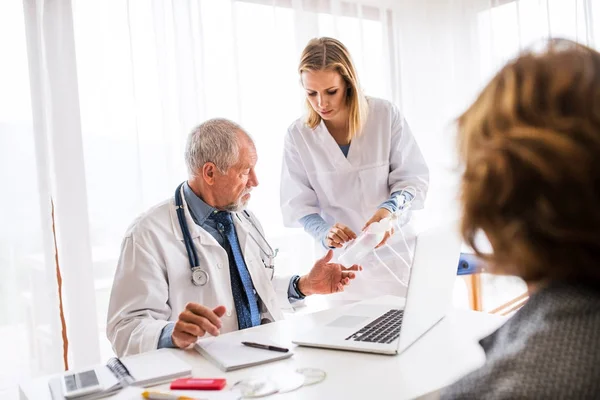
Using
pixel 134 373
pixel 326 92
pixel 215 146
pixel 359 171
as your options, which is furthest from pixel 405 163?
pixel 134 373

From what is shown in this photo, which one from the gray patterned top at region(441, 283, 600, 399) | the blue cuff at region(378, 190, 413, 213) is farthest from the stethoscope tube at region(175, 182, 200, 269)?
the gray patterned top at region(441, 283, 600, 399)

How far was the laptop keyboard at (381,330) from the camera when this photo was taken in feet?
4.25

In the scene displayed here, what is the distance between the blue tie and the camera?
1.63 m

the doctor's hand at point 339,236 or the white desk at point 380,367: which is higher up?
the doctor's hand at point 339,236

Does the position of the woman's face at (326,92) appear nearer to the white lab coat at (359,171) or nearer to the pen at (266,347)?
the white lab coat at (359,171)

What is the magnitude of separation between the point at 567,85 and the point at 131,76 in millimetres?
2112

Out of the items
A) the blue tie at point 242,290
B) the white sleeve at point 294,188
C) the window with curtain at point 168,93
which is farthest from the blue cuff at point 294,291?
the window with curtain at point 168,93

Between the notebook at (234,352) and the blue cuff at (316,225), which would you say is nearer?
the notebook at (234,352)

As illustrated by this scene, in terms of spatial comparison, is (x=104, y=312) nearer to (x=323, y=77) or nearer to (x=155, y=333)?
(x=155, y=333)

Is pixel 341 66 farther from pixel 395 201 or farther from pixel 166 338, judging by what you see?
pixel 166 338

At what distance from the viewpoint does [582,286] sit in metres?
0.57

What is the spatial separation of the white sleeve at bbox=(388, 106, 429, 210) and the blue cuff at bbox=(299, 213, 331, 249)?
1.01 feet

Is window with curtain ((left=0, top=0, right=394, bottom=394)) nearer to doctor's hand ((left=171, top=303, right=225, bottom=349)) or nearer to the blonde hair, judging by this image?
the blonde hair

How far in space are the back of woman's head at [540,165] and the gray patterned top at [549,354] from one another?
3 centimetres
